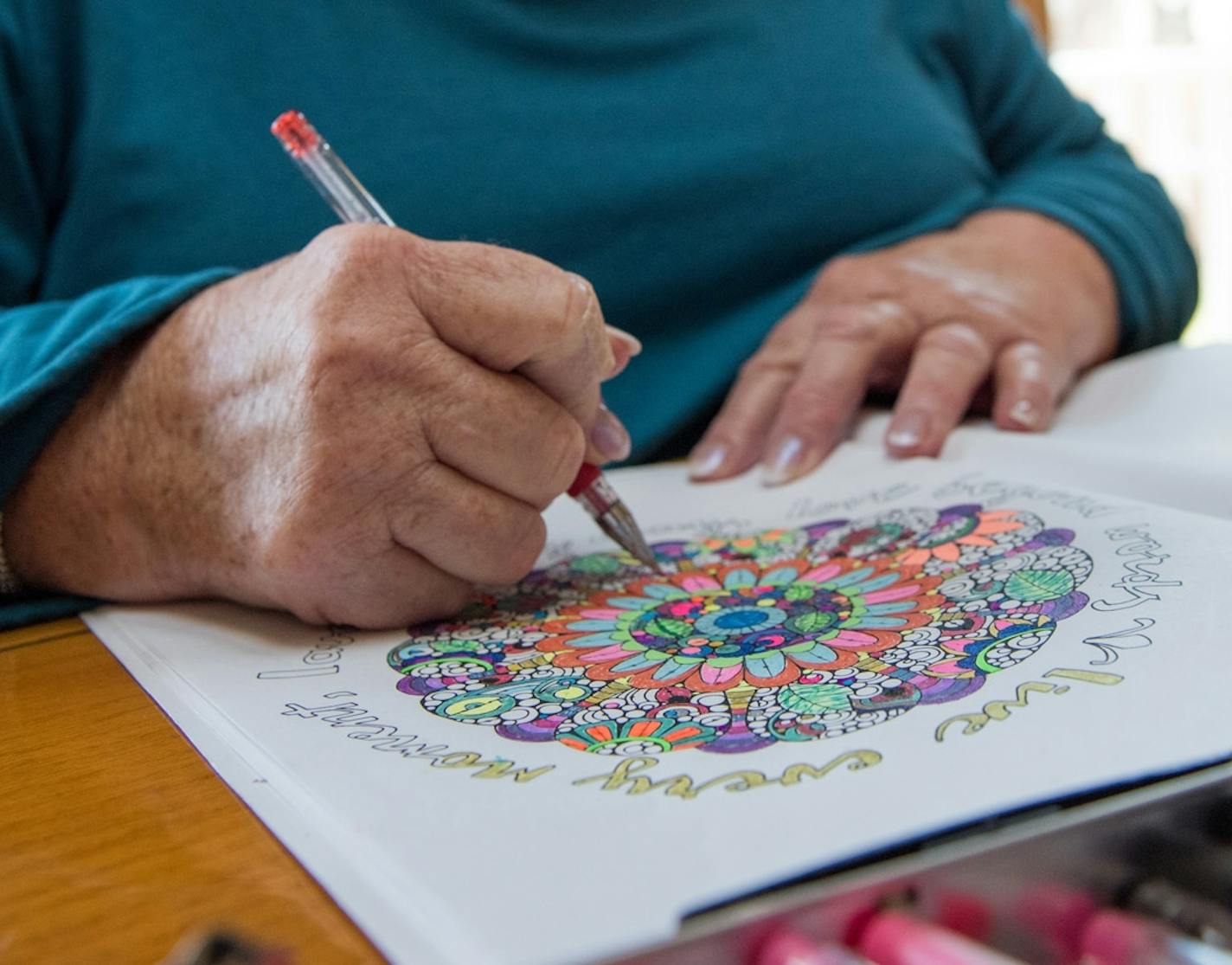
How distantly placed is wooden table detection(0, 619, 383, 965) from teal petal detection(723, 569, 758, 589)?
0.76 feet

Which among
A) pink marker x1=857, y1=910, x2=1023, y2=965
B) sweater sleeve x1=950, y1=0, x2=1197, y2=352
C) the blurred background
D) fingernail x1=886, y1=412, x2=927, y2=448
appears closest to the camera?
pink marker x1=857, y1=910, x2=1023, y2=965

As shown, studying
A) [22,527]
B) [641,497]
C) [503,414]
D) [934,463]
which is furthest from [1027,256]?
[22,527]

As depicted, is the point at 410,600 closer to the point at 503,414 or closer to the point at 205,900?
the point at 503,414

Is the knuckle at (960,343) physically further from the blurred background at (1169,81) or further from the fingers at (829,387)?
the blurred background at (1169,81)

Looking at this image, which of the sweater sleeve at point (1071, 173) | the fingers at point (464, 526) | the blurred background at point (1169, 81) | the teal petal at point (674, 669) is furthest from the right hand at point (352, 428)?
the blurred background at point (1169, 81)

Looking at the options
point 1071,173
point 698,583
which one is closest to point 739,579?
point 698,583

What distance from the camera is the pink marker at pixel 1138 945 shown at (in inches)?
8.3

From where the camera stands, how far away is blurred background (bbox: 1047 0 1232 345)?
2449mm

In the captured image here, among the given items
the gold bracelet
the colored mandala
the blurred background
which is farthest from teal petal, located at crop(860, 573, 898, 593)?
the blurred background

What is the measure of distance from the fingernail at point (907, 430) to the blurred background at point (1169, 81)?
207 cm

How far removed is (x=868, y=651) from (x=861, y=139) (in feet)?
2.04

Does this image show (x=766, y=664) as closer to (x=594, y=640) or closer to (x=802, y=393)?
(x=594, y=640)

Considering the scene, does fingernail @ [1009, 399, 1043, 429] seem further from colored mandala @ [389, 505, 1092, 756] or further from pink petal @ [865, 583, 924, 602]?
pink petal @ [865, 583, 924, 602]

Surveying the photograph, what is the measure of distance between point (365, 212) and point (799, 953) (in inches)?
16.4
